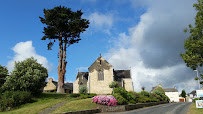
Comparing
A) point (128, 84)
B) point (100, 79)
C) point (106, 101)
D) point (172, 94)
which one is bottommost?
point (172, 94)

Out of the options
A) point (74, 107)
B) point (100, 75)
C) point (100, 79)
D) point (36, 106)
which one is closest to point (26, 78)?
point (36, 106)

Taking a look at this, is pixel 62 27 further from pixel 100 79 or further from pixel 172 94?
pixel 172 94

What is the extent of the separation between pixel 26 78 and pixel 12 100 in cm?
494

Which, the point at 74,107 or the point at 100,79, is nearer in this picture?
the point at 74,107

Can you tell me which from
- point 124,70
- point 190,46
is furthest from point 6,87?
point 124,70

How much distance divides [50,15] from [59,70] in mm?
13134

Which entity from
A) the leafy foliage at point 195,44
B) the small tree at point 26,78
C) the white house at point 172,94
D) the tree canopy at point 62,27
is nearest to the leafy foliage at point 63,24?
the tree canopy at point 62,27

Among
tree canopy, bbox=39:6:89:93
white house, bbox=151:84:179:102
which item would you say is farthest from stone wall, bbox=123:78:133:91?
white house, bbox=151:84:179:102

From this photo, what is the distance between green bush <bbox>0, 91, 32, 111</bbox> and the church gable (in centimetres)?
2624

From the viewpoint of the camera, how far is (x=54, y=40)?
36.9 m

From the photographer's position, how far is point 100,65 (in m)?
46.6

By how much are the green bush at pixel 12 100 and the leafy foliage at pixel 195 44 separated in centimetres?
2442

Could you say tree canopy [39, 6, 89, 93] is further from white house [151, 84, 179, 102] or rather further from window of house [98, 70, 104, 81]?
white house [151, 84, 179, 102]

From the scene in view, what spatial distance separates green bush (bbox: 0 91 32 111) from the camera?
1872 centimetres
